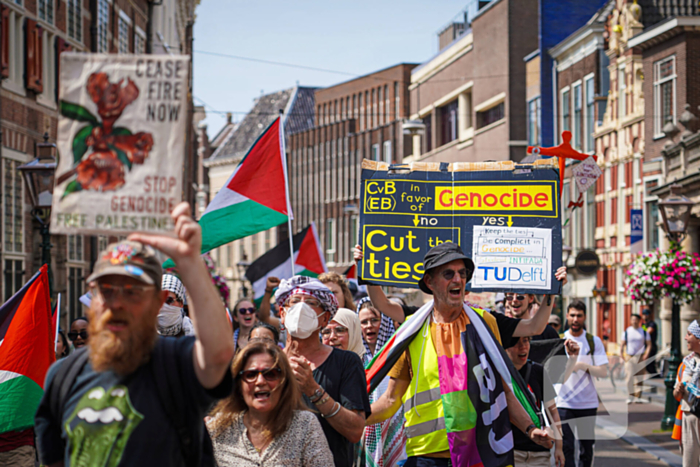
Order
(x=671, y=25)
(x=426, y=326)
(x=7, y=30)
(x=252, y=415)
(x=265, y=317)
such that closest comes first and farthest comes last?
(x=252, y=415) < (x=426, y=326) < (x=265, y=317) < (x=7, y=30) < (x=671, y=25)

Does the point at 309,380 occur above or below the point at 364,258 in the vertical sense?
below

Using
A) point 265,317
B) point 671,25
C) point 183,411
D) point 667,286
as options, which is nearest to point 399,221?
point 265,317

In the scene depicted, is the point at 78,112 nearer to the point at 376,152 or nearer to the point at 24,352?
the point at 24,352

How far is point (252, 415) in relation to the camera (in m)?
4.57

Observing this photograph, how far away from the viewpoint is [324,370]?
5.31 metres

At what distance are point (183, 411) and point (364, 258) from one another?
437 centimetres

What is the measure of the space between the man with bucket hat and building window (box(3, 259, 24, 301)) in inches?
576

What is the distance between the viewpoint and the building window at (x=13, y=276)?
62.8ft

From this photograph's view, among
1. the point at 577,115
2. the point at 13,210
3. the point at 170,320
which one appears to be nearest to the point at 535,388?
the point at 170,320

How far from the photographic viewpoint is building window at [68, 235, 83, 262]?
24245 millimetres

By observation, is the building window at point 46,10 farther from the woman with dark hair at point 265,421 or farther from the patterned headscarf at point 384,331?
the woman with dark hair at point 265,421

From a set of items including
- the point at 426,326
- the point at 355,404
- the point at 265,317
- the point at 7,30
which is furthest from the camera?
the point at 7,30

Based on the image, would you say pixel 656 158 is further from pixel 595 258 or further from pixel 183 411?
pixel 183 411

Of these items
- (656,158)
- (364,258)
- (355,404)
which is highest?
(656,158)
